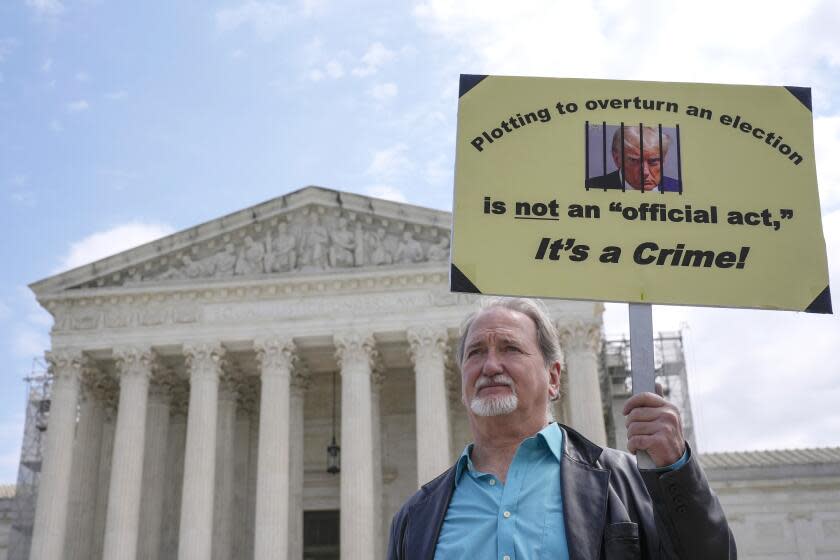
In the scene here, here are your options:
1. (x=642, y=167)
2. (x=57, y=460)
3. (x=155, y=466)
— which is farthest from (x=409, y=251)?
(x=642, y=167)

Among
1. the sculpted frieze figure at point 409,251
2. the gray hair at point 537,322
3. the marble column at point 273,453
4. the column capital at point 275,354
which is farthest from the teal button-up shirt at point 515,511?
the sculpted frieze figure at point 409,251

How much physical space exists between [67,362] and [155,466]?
502 cm

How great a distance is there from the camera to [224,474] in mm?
33344

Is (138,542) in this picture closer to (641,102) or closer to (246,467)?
(246,467)

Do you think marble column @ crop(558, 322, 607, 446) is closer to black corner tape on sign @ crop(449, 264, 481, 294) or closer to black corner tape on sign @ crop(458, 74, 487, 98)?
black corner tape on sign @ crop(458, 74, 487, 98)

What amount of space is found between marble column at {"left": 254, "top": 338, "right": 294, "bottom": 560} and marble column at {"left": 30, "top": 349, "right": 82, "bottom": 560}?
6945 mm

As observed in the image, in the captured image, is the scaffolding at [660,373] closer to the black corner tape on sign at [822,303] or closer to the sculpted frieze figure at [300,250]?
the sculpted frieze figure at [300,250]

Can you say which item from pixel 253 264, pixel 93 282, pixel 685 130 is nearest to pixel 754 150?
pixel 685 130

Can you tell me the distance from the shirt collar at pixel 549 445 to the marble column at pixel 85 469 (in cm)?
3085

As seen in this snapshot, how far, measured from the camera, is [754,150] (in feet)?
16.0

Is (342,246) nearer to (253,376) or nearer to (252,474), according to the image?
(253,376)

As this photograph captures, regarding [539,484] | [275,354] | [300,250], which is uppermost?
[300,250]

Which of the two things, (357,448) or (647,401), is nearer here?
(647,401)

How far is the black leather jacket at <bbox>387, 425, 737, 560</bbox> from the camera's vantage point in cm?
359
